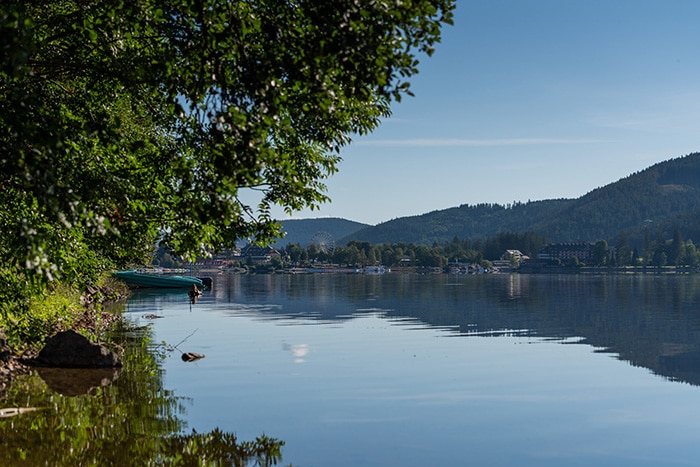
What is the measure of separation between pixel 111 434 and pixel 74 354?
10914mm

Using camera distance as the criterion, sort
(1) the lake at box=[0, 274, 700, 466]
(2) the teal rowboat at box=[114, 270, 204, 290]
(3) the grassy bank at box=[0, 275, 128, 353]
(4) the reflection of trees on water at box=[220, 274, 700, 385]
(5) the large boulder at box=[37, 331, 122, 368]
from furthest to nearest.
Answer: (2) the teal rowboat at box=[114, 270, 204, 290] < (4) the reflection of trees on water at box=[220, 274, 700, 385] < (5) the large boulder at box=[37, 331, 122, 368] < (3) the grassy bank at box=[0, 275, 128, 353] < (1) the lake at box=[0, 274, 700, 466]

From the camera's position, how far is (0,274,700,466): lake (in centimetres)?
1994

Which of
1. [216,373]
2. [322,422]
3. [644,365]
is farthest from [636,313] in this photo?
[322,422]

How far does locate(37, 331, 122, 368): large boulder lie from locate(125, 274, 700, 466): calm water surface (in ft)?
8.00

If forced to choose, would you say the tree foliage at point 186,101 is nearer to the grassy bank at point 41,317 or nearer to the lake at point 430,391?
the grassy bank at point 41,317

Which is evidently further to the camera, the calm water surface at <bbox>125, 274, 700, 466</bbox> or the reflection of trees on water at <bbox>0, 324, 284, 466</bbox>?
the calm water surface at <bbox>125, 274, 700, 466</bbox>

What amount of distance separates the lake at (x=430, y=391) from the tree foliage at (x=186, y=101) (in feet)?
20.3

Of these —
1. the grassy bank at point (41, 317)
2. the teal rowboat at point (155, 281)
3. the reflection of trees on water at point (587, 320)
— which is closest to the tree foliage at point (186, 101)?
the grassy bank at point (41, 317)

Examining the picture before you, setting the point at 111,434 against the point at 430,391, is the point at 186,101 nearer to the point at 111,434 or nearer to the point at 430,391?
the point at 111,434

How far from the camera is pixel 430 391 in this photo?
90.5ft

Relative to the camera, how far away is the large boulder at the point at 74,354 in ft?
92.8

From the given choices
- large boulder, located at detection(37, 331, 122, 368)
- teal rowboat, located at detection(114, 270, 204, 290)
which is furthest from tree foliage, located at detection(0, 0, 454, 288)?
teal rowboat, located at detection(114, 270, 204, 290)

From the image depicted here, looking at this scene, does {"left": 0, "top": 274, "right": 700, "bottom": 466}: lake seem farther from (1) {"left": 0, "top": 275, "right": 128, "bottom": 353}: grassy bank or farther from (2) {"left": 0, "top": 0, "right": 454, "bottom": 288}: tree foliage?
(2) {"left": 0, "top": 0, "right": 454, "bottom": 288}: tree foliage

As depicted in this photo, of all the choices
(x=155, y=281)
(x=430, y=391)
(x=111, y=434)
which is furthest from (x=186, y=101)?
(x=155, y=281)
